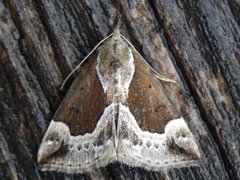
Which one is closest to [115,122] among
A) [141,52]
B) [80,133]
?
[80,133]

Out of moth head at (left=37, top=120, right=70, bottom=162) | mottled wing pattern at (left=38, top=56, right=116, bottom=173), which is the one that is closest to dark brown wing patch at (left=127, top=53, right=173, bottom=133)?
mottled wing pattern at (left=38, top=56, right=116, bottom=173)

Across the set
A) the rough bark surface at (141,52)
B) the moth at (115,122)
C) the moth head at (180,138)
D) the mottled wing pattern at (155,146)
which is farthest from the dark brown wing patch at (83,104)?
the moth head at (180,138)

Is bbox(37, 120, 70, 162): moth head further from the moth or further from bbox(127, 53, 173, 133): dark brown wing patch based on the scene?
bbox(127, 53, 173, 133): dark brown wing patch

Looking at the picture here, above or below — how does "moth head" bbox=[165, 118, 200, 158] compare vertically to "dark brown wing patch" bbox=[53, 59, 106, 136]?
below

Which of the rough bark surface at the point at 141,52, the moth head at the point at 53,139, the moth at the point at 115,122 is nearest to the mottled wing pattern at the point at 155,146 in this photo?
the moth at the point at 115,122

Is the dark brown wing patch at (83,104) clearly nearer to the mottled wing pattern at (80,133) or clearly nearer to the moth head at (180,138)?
the mottled wing pattern at (80,133)

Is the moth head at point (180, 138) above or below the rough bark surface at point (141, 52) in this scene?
below

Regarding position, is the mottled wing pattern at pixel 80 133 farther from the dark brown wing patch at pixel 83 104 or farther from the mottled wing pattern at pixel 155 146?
the mottled wing pattern at pixel 155 146
